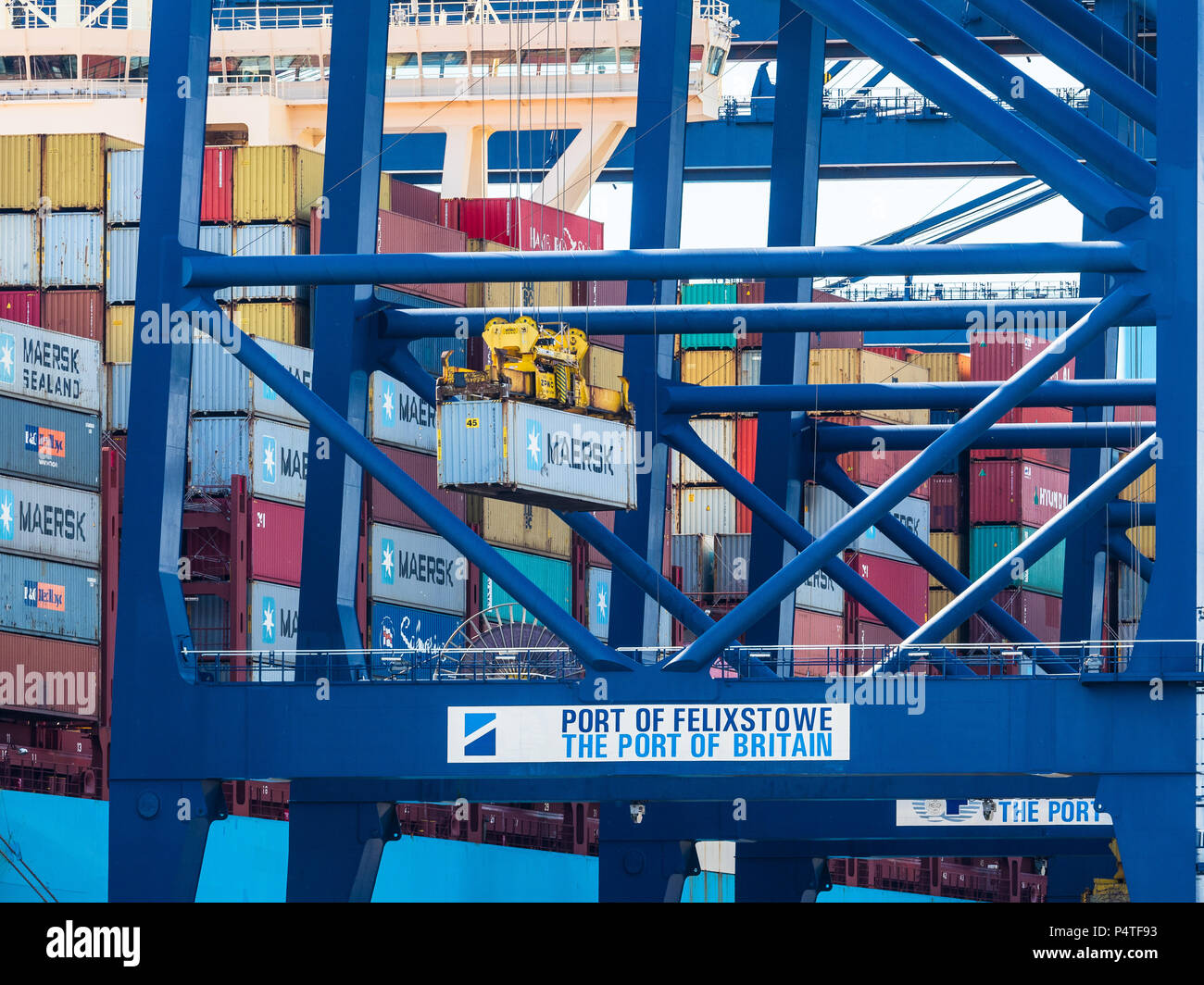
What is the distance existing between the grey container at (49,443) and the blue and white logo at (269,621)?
10.9ft

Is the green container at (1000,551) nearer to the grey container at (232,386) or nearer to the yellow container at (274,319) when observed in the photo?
the yellow container at (274,319)

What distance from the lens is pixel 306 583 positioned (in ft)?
86.1

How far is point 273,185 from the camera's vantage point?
40.5 meters

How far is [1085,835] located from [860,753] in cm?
1026

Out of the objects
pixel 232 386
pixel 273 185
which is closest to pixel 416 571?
pixel 232 386

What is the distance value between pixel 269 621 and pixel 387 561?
10.0 feet

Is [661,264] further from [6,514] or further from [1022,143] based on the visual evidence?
[6,514]

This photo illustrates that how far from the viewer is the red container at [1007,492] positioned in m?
48.2

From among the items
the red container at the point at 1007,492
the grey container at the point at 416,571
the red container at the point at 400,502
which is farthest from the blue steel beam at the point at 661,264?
the red container at the point at 1007,492

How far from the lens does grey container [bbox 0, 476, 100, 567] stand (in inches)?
1422

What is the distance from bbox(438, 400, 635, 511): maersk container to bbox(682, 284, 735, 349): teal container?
25096 millimetres

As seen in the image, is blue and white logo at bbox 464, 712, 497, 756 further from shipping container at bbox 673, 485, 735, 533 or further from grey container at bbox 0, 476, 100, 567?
shipping container at bbox 673, 485, 735, 533

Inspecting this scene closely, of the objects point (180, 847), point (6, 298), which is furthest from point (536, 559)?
point (180, 847)

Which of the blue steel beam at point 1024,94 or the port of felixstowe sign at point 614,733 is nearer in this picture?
the port of felixstowe sign at point 614,733
